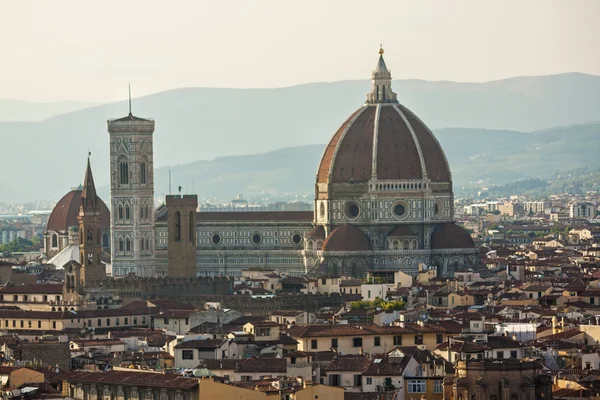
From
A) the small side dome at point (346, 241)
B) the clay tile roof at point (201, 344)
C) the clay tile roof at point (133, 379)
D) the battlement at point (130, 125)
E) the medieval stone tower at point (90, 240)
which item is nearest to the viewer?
the clay tile roof at point (133, 379)

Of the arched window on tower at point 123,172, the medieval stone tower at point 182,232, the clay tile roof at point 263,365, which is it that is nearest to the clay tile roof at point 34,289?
the medieval stone tower at point 182,232

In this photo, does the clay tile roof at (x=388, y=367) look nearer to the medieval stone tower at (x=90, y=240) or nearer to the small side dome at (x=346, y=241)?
the medieval stone tower at (x=90, y=240)

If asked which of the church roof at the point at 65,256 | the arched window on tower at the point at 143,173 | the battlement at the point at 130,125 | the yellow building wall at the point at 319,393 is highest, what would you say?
the battlement at the point at 130,125

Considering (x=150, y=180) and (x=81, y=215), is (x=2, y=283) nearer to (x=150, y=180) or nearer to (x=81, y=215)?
(x=81, y=215)

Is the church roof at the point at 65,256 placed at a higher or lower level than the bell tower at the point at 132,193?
lower

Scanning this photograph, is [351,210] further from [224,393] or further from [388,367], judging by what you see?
[224,393]

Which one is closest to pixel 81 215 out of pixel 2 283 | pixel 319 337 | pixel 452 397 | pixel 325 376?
pixel 2 283

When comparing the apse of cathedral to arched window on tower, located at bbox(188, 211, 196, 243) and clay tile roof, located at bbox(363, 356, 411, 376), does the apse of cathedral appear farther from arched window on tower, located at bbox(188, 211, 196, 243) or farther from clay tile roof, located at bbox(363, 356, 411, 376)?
clay tile roof, located at bbox(363, 356, 411, 376)

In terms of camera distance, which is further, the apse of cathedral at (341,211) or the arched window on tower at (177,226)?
the apse of cathedral at (341,211)
